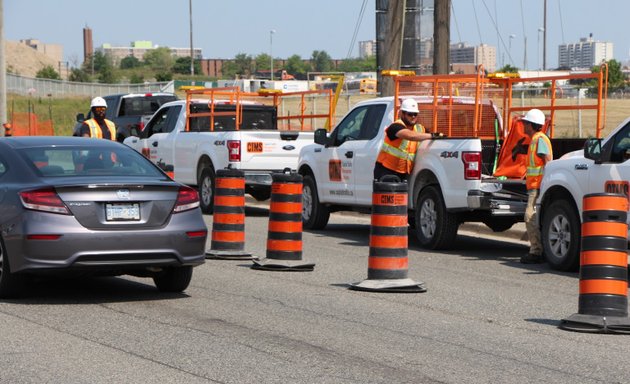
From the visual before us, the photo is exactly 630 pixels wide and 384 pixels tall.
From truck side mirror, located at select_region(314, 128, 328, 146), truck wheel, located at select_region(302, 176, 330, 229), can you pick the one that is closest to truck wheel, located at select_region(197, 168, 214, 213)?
truck wheel, located at select_region(302, 176, 330, 229)

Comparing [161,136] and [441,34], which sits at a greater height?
[441,34]

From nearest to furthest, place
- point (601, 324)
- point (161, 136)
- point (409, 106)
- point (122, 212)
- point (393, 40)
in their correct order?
point (601, 324) < point (122, 212) < point (409, 106) < point (393, 40) < point (161, 136)

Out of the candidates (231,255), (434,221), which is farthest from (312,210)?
(231,255)

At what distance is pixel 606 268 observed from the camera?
909cm

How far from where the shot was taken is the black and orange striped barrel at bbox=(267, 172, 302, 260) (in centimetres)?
1285

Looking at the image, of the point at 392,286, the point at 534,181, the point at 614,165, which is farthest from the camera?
the point at 534,181

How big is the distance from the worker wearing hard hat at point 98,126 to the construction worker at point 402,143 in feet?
13.8

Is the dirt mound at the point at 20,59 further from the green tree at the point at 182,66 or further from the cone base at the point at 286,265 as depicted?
the cone base at the point at 286,265

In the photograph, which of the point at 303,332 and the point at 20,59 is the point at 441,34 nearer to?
the point at 303,332

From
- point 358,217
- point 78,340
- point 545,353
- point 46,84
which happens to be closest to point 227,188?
point 78,340

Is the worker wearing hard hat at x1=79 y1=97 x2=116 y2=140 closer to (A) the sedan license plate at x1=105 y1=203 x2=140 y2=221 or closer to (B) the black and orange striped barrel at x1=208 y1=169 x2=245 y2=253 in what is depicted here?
(B) the black and orange striped barrel at x1=208 y1=169 x2=245 y2=253

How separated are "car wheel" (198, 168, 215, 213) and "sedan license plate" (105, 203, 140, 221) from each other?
10.8 m

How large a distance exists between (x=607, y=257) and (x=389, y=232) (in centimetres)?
270

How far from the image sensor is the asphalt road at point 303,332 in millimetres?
7473
